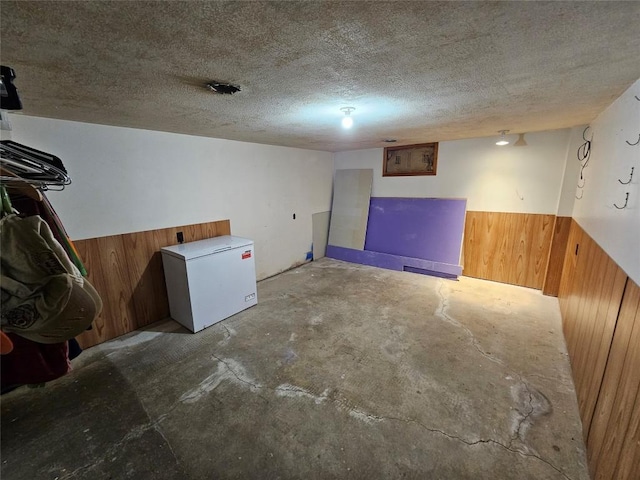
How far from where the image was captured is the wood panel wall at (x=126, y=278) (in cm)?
251

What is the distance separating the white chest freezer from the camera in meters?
2.68

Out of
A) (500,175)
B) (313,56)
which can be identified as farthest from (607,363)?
(500,175)

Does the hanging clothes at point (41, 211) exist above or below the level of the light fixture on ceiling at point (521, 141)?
below

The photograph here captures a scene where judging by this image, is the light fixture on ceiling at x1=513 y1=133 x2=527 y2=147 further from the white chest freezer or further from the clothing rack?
the clothing rack

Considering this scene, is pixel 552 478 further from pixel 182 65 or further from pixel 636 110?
pixel 182 65

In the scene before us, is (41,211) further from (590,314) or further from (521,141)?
(521,141)

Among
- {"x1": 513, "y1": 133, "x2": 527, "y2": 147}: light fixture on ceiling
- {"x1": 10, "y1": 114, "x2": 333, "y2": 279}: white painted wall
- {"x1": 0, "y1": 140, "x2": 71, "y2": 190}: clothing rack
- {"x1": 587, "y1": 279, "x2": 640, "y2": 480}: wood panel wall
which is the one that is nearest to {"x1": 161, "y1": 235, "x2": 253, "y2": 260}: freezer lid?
{"x1": 10, "y1": 114, "x2": 333, "y2": 279}: white painted wall

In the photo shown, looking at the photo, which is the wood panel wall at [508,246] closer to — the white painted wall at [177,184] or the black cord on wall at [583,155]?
the black cord on wall at [583,155]

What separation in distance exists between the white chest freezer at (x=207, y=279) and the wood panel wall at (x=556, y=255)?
3.82 metres

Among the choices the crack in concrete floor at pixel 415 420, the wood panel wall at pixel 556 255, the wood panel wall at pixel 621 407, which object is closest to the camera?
the wood panel wall at pixel 621 407

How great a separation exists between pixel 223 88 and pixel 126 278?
222cm

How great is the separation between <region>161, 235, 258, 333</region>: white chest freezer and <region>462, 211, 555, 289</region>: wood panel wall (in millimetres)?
3318

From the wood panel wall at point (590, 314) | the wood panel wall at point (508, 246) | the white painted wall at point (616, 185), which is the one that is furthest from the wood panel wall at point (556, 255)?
the white painted wall at point (616, 185)

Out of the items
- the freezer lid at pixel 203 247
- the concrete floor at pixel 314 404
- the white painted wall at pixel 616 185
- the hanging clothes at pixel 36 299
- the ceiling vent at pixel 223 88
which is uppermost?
the ceiling vent at pixel 223 88
